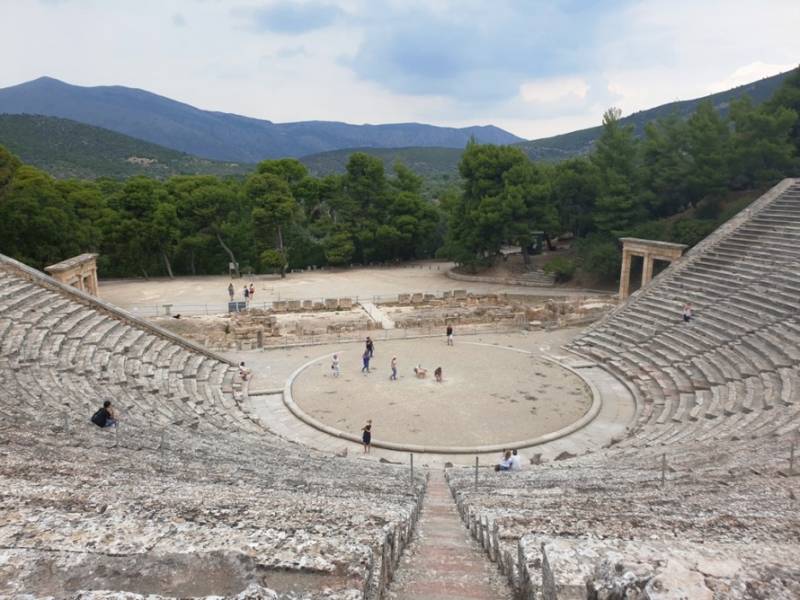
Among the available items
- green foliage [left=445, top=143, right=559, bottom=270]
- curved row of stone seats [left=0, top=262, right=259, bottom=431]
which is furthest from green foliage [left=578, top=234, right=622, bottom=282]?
curved row of stone seats [left=0, top=262, right=259, bottom=431]

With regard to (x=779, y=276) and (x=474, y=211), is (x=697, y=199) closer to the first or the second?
(x=474, y=211)

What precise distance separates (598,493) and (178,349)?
15.8 m

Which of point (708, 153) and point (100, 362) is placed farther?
point (708, 153)

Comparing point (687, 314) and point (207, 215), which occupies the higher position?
point (207, 215)

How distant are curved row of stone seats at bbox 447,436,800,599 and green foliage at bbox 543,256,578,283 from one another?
26110 mm

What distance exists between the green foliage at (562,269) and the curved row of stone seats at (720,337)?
43.6 feet

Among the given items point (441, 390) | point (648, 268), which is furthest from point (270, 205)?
point (441, 390)

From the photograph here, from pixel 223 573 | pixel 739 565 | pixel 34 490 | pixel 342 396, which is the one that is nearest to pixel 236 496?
pixel 34 490

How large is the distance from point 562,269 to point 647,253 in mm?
10991

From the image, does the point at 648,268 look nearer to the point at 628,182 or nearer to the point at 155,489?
the point at 628,182

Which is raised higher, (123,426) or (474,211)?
(474,211)

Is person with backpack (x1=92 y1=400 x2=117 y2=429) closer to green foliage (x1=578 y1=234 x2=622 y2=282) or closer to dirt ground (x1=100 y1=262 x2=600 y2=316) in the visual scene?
dirt ground (x1=100 y1=262 x2=600 y2=316)

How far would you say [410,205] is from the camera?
4559 centimetres

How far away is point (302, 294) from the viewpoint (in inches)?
1384
